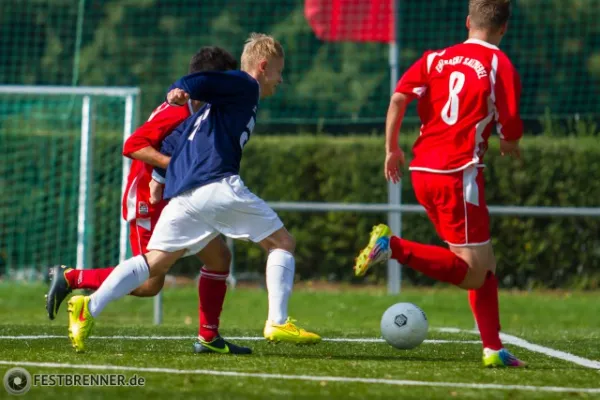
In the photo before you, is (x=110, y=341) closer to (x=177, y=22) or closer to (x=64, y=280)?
(x=64, y=280)

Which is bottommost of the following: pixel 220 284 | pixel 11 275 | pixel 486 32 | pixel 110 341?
pixel 11 275

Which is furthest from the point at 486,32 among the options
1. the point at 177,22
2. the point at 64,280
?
the point at 177,22

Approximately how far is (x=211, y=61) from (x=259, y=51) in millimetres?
593

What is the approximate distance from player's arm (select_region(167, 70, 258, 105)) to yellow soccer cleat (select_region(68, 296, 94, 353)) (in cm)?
108

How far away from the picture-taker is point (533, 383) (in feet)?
16.1

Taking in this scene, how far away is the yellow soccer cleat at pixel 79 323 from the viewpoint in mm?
5566

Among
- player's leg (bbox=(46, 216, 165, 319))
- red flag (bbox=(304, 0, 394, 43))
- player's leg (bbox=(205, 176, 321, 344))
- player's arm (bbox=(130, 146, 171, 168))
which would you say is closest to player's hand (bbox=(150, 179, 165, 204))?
player's arm (bbox=(130, 146, 171, 168))

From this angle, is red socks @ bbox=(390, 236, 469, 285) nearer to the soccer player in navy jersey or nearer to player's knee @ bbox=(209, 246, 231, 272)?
the soccer player in navy jersey

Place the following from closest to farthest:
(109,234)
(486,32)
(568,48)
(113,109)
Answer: (486,32) → (109,234) → (113,109) → (568,48)

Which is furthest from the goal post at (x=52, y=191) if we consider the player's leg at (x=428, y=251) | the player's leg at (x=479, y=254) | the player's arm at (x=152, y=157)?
the player's leg at (x=479, y=254)

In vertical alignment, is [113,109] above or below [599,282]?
above

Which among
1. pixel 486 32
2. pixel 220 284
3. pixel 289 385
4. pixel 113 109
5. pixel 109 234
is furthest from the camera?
pixel 113 109

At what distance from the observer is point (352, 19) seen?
519 inches

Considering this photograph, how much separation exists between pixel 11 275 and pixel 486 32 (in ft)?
29.7
